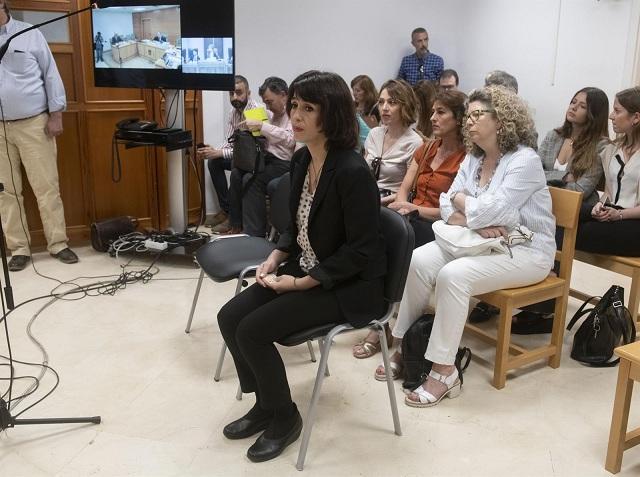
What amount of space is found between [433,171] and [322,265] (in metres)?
1.18

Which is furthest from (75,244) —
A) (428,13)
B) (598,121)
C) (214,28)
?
(428,13)

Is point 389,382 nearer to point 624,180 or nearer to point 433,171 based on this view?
point 433,171

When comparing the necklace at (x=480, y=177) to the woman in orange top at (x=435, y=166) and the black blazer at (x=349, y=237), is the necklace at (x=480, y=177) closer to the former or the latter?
the woman in orange top at (x=435, y=166)

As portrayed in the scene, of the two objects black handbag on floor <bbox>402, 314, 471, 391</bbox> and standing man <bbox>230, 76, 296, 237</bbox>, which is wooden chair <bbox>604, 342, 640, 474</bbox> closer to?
black handbag on floor <bbox>402, 314, 471, 391</bbox>

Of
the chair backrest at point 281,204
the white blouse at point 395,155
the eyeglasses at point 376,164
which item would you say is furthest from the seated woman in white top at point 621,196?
the chair backrest at point 281,204

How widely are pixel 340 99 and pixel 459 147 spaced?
3.67 feet

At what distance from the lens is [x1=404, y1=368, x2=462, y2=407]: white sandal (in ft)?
7.60

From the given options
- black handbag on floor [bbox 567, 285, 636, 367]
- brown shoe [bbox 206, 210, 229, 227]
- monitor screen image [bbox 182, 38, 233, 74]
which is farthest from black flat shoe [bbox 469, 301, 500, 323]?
brown shoe [bbox 206, 210, 229, 227]

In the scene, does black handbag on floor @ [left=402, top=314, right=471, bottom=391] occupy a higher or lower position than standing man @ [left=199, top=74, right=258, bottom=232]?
lower

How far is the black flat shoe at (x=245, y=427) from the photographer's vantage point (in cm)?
209

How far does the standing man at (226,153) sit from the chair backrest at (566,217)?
2485mm

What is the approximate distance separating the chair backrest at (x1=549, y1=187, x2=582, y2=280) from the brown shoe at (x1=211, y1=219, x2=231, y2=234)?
8.87 feet

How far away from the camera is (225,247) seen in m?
2.66

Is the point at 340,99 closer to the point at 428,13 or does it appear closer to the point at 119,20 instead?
the point at 119,20
